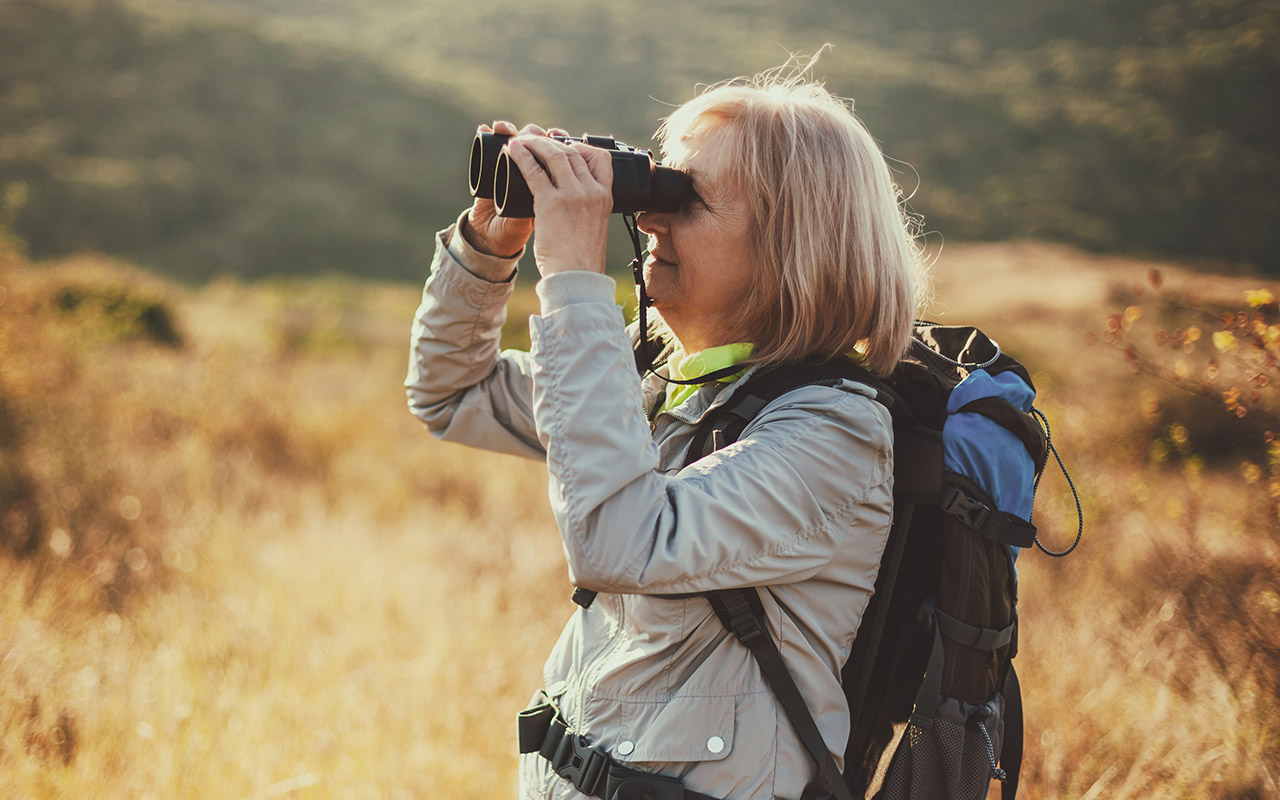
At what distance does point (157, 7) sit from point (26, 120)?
12563 millimetres

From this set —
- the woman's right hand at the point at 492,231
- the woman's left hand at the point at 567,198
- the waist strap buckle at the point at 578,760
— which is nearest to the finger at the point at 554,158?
the woman's left hand at the point at 567,198

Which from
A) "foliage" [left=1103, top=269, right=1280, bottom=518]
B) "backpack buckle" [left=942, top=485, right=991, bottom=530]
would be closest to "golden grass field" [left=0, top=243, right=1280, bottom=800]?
"foliage" [left=1103, top=269, right=1280, bottom=518]

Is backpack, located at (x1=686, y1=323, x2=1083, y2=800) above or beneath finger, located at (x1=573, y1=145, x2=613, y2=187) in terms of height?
beneath

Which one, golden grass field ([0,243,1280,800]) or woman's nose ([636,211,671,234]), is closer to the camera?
woman's nose ([636,211,671,234])

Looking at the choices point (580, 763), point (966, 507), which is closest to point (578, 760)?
point (580, 763)

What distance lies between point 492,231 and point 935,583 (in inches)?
36.4

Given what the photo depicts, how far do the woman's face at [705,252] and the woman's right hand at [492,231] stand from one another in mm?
253

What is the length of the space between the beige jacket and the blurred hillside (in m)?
4.48

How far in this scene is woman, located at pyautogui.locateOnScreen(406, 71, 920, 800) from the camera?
37.8 inches

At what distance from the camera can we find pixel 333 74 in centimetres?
4122

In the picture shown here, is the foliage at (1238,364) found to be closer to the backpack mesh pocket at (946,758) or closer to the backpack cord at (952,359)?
the backpack cord at (952,359)

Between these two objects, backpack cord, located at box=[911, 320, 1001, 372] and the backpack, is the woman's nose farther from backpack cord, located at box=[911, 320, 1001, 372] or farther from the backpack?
backpack cord, located at box=[911, 320, 1001, 372]

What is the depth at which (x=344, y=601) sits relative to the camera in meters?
3.39

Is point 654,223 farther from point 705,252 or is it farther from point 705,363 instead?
point 705,363
